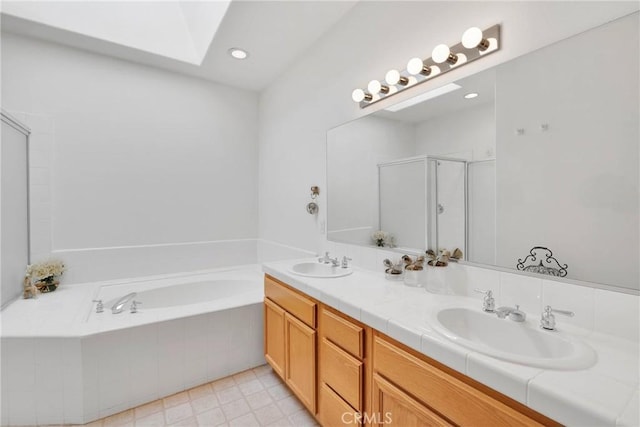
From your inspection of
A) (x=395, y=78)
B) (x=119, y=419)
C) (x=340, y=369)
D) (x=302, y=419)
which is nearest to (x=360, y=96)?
(x=395, y=78)

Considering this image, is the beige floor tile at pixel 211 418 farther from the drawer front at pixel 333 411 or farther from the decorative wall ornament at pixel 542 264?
the decorative wall ornament at pixel 542 264

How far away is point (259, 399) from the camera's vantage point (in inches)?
77.1

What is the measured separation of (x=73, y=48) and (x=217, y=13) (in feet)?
4.69

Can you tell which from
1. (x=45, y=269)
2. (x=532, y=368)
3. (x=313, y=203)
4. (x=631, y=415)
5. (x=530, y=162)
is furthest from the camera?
(x=313, y=203)

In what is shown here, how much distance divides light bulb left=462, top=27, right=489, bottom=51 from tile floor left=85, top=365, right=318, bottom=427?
2.15 m

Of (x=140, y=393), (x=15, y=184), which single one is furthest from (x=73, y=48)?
(x=140, y=393)

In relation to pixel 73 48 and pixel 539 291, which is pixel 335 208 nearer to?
pixel 539 291

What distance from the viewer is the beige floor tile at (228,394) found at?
1949mm

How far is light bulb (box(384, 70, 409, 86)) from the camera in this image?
172cm

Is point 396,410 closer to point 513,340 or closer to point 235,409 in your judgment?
point 513,340

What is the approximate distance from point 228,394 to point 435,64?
239 cm

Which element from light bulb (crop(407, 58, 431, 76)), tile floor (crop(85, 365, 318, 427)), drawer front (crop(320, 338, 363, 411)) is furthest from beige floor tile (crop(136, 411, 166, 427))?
light bulb (crop(407, 58, 431, 76))

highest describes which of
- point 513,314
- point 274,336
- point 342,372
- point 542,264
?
point 542,264

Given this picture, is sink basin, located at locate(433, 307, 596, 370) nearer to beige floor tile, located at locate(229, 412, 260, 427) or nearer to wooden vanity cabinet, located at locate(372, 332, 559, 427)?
wooden vanity cabinet, located at locate(372, 332, 559, 427)
